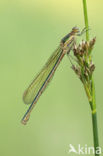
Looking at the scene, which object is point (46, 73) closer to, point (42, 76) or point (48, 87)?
point (42, 76)

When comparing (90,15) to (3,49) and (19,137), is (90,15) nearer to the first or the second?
(3,49)

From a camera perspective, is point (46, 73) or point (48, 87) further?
point (48, 87)

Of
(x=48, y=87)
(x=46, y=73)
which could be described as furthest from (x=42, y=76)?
(x=48, y=87)

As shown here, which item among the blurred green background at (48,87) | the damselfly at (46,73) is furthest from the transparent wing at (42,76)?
the blurred green background at (48,87)

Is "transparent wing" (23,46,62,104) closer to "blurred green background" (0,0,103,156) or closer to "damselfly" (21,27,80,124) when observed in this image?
"damselfly" (21,27,80,124)

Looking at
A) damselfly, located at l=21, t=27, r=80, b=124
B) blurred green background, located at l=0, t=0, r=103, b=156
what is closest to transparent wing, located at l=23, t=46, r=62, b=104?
damselfly, located at l=21, t=27, r=80, b=124

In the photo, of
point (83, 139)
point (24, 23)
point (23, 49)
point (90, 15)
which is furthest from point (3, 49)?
point (83, 139)

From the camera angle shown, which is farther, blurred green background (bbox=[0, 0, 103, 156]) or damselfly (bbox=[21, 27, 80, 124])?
blurred green background (bbox=[0, 0, 103, 156])

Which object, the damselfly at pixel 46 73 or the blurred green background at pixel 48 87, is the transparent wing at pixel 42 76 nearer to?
the damselfly at pixel 46 73
